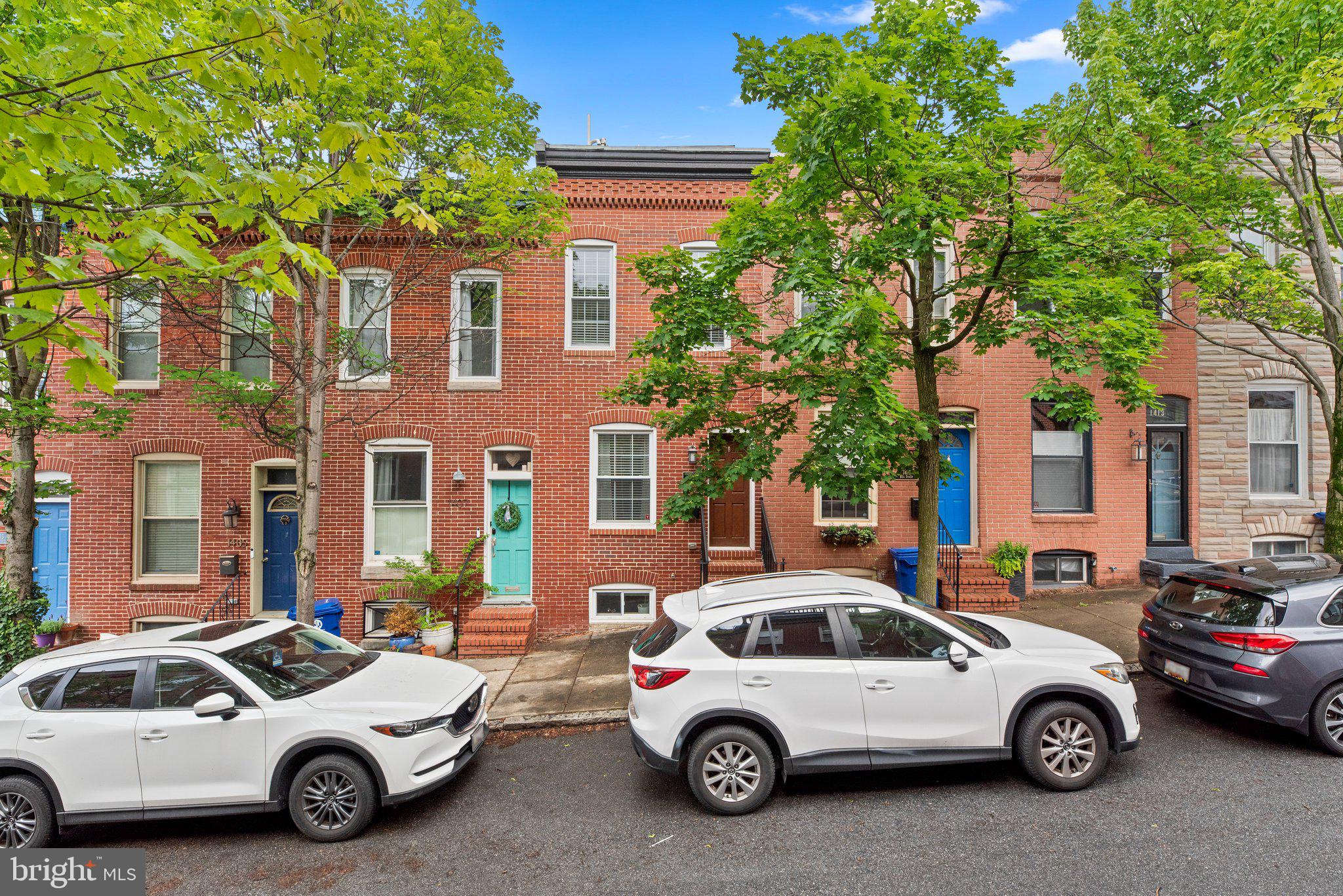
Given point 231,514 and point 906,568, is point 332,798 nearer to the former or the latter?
point 231,514

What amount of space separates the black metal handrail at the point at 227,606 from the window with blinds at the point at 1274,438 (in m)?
17.8

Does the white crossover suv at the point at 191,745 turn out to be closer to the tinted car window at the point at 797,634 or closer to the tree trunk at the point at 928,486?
the tinted car window at the point at 797,634

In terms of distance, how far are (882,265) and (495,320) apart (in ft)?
21.4

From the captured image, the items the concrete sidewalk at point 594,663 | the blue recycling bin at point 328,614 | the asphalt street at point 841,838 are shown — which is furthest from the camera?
the blue recycling bin at point 328,614

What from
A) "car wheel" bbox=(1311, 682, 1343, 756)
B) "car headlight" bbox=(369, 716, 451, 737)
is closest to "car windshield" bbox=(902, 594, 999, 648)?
"car wheel" bbox=(1311, 682, 1343, 756)

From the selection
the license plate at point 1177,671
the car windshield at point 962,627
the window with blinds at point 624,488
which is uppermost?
the window with blinds at point 624,488

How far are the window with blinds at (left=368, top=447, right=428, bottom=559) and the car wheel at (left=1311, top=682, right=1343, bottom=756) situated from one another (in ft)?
35.4

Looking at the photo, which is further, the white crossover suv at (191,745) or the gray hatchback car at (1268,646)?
the gray hatchback car at (1268,646)

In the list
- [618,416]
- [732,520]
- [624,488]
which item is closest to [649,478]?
[624,488]

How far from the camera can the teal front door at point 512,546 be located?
9.80 m

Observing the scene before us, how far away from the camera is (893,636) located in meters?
4.71

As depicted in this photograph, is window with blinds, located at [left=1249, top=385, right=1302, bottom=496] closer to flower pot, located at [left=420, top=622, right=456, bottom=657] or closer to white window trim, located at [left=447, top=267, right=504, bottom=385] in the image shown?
white window trim, located at [left=447, top=267, right=504, bottom=385]

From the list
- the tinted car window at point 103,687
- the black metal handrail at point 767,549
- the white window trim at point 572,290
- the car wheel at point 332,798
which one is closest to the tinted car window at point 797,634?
the car wheel at point 332,798

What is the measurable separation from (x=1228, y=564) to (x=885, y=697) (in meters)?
4.44
